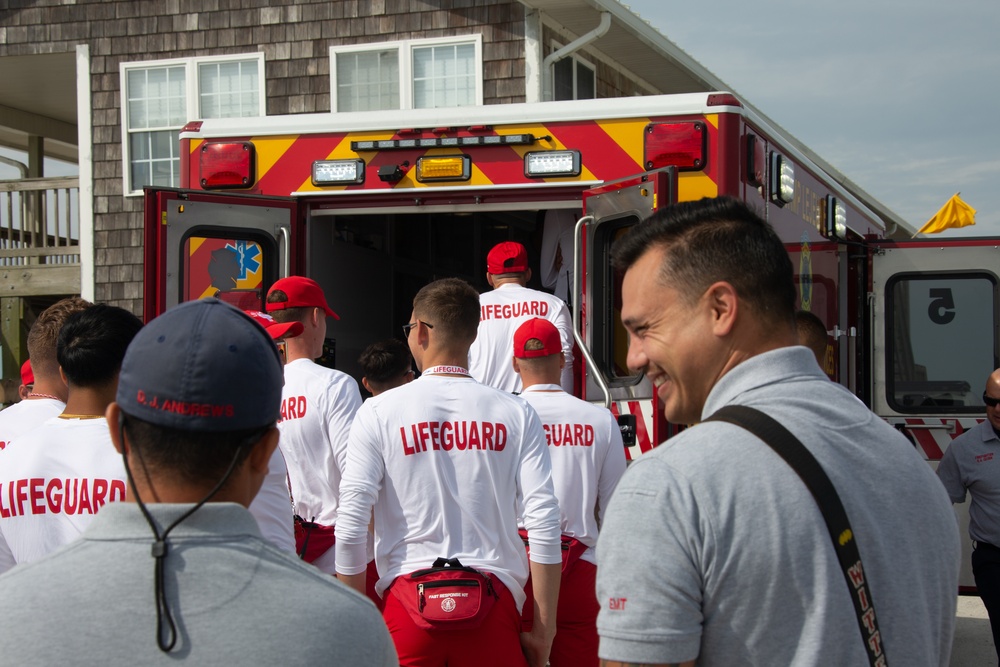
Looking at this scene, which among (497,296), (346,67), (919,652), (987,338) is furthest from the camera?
(346,67)

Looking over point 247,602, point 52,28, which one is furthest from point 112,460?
point 52,28

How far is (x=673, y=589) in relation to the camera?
1.52 meters

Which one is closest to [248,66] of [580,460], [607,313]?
[607,313]

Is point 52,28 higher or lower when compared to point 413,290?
higher

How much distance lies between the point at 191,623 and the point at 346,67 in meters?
10.8

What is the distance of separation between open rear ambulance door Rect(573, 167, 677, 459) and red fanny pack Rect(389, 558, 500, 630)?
140cm

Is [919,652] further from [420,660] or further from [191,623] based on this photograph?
[420,660]

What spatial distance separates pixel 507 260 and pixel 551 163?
25.1 inches

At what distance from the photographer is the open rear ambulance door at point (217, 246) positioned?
5039 mm

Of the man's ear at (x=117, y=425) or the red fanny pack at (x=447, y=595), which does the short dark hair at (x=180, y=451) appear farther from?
the red fanny pack at (x=447, y=595)

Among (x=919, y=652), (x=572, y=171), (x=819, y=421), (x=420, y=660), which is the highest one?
(x=572, y=171)

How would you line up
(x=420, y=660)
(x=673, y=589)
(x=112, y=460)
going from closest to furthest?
1. (x=673, y=589)
2. (x=112, y=460)
3. (x=420, y=660)

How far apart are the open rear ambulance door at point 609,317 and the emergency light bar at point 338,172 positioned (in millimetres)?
1069

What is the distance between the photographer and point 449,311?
3.70 metres
